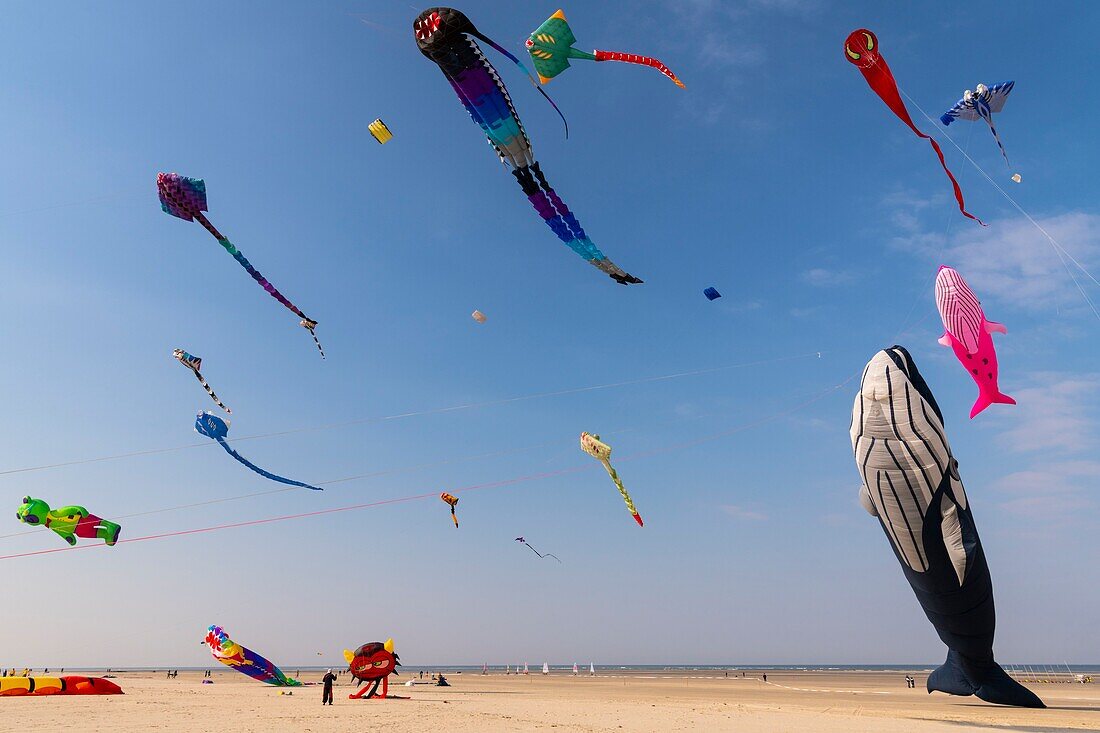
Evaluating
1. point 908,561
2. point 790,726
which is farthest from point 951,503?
point 790,726

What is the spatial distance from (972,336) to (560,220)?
32.4 ft

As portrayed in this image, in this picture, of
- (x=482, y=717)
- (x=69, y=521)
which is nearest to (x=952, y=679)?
(x=482, y=717)

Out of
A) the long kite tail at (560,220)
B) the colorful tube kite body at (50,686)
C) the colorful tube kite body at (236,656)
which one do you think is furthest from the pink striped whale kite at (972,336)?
the colorful tube kite body at (236,656)

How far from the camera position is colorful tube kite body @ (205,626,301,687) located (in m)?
33.6

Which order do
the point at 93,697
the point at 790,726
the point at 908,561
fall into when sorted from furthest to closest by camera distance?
the point at 93,697 < the point at 790,726 < the point at 908,561

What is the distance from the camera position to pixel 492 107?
43.2ft

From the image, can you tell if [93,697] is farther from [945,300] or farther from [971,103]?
[971,103]

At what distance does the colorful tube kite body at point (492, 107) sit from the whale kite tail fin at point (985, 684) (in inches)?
510

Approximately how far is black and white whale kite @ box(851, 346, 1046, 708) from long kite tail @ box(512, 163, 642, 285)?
6488 mm

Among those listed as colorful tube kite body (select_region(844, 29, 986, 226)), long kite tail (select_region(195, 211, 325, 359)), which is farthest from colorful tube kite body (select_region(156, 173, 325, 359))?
colorful tube kite body (select_region(844, 29, 986, 226))

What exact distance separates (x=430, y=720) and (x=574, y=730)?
4.44 metres

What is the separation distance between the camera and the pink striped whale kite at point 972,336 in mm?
14086

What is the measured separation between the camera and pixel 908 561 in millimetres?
14234

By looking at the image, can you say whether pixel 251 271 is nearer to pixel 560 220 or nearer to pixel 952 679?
pixel 560 220
